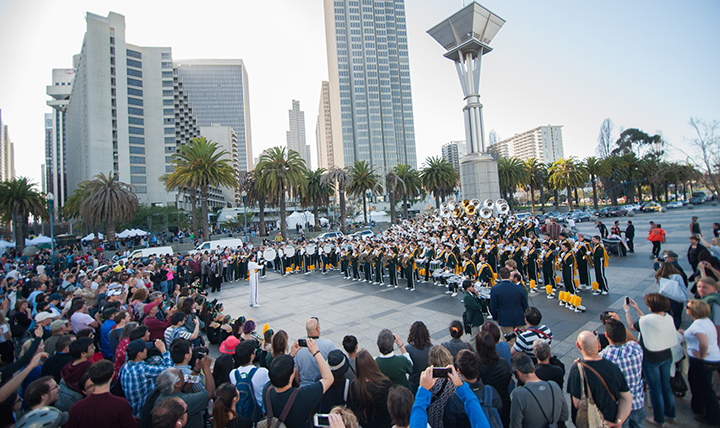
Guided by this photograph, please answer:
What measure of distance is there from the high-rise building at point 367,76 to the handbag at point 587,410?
387 ft

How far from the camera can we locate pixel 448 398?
303cm

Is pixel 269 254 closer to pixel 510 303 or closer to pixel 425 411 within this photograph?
pixel 510 303

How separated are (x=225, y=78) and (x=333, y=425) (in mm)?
189043

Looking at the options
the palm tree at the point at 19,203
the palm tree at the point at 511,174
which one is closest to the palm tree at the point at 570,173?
the palm tree at the point at 511,174

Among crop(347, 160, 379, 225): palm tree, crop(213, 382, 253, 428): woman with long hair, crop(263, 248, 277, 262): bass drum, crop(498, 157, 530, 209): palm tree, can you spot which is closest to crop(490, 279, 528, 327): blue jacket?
crop(213, 382, 253, 428): woman with long hair

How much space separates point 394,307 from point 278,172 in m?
26.8

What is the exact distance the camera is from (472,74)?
3734cm

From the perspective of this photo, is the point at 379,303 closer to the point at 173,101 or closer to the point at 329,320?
the point at 329,320

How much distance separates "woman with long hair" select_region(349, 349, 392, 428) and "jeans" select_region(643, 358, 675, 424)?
359 cm

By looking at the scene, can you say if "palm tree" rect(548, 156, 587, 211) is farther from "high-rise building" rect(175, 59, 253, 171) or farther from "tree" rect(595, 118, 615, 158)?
"high-rise building" rect(175, 59, 253, 171)

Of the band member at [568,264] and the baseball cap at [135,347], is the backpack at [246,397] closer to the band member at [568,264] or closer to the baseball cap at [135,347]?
the baseball cap at [135,347]

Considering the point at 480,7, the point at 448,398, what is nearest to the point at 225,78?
the point at 480,7

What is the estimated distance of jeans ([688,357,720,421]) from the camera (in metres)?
4.11

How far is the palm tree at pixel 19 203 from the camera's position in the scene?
118 ft
